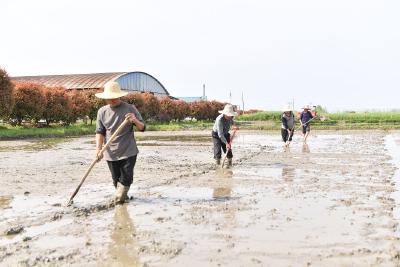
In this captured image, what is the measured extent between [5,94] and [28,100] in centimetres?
310

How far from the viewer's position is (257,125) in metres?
45.4

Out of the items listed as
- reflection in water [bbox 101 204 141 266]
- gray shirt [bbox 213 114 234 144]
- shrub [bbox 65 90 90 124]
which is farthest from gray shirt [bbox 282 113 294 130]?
shrub [bbox 65 90 90 124]

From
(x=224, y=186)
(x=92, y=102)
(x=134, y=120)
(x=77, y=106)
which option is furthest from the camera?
(x=92, y=102)

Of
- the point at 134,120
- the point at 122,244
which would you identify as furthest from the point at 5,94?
the point at 122,244

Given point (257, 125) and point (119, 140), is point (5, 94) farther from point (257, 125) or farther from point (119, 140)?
point (257, 125)

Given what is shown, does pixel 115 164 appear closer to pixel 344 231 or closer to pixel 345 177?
pixel 344 231

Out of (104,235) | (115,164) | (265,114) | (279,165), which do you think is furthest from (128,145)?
(265,114)

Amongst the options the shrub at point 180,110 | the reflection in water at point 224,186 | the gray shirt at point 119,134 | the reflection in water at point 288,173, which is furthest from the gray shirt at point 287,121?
the shrub at point 180,110

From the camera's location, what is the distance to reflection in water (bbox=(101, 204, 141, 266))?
4168 mm

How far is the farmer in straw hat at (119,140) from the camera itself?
6.69 meters

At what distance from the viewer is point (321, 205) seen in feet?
21.8

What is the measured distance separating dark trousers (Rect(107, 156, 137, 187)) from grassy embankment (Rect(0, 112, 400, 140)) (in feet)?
61.0

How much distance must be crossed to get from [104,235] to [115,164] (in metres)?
1.95

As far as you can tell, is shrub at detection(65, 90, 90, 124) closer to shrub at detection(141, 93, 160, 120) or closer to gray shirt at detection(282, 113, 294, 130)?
shrub at detection(141, 93, 160, 120)
